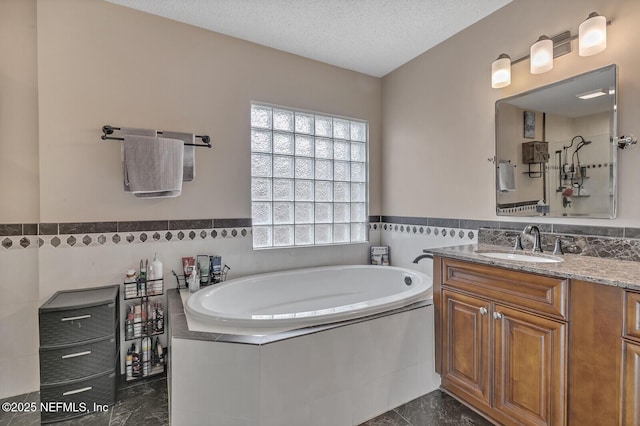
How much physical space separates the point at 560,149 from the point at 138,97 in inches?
107

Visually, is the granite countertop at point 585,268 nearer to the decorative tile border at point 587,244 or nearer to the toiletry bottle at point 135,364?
the decorative tile border at point 587,244

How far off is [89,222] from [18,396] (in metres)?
1.13

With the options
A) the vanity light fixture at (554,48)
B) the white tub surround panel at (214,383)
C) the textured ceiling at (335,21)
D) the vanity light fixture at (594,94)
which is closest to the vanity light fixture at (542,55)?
the vanity light fixture at (554,48)

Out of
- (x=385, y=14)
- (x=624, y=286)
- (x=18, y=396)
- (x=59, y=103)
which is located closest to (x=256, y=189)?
(x=59, y=103)

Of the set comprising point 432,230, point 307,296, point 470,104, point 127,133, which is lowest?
point 307,296

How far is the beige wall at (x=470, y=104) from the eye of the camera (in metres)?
1.54

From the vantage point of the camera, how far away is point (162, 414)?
1.72 meters

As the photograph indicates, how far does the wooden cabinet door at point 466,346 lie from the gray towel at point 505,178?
824 mm

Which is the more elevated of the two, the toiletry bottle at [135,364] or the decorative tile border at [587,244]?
the decorative tile border at [587,244]

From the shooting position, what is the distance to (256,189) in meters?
2.58

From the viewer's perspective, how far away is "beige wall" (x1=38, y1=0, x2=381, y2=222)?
1.92 metres

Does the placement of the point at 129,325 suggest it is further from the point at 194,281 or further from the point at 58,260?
the point at 58,260

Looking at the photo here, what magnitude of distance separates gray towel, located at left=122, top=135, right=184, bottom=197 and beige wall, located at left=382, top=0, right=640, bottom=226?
1977 mm

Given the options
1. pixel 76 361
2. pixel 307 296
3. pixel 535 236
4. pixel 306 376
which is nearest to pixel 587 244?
pixel 535 236
